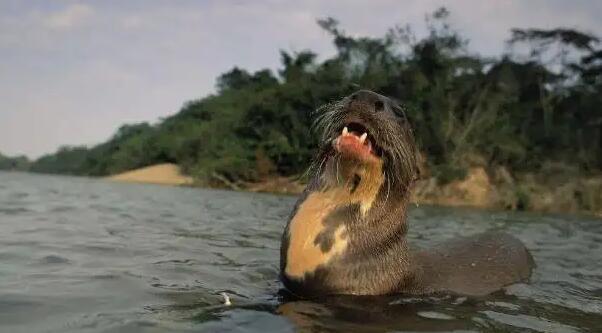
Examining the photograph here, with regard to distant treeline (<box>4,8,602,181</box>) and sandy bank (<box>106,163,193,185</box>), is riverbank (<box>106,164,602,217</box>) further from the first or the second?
sandy bank (<box>106,163,193,185</box>)

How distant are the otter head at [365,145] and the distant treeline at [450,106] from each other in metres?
31.7

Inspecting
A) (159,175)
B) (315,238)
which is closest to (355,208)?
(315,238)

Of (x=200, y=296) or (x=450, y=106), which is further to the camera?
(x=450, y=106)

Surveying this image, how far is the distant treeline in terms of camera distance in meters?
39.3

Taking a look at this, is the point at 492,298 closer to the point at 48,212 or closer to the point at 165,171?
the point at 48,212

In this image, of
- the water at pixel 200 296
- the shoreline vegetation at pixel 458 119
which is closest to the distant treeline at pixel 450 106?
the shoreline vegetation at pixel 458 119

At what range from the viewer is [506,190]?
33.3 m

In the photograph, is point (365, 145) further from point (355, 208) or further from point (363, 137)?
point (355, 208)

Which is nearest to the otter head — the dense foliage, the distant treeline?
the distant treeline

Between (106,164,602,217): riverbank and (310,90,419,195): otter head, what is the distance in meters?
21.4

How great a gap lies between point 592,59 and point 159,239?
38.6m

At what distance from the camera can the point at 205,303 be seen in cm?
436

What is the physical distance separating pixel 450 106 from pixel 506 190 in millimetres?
8595

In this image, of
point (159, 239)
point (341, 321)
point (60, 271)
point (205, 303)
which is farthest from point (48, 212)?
point (341, 321)
